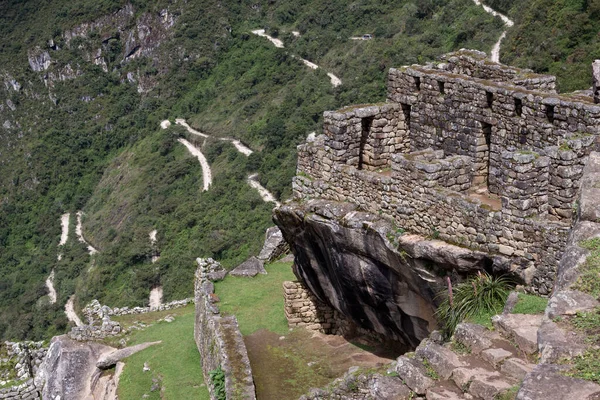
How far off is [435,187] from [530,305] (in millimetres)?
3953

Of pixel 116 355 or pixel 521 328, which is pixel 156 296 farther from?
pixel 521 328

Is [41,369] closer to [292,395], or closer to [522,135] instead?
[292,395]

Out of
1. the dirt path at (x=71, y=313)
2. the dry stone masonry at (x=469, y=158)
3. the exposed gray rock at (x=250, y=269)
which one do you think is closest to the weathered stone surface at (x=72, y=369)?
the exposed gray rock at (x=250, y=269)

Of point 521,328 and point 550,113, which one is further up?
point 550,113

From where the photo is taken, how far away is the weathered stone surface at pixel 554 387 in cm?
639

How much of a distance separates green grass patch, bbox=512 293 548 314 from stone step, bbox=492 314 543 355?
175 millimetres

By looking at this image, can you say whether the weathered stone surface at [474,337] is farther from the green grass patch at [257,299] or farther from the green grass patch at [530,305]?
the green grass patch at [257,299]

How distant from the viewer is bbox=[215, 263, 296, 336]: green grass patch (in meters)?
19.7

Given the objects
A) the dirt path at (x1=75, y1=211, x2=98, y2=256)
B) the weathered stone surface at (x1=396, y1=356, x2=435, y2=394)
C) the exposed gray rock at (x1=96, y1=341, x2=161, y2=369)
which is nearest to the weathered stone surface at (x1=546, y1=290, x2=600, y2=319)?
the weathered stone surface at (x1=396, y1=356, x2=435, y2=394)

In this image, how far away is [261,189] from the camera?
252ft

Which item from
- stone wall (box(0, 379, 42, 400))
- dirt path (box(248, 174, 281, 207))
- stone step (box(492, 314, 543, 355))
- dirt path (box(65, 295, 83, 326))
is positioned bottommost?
dirt path (box(65, 295, 83, 326))

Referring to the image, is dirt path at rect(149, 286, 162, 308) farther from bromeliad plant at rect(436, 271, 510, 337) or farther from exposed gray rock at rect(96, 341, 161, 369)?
bromeliad plant at rect(436, 271, 510, 337)

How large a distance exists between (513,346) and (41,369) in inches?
696

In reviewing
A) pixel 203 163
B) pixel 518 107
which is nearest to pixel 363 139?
pixel 518 107
